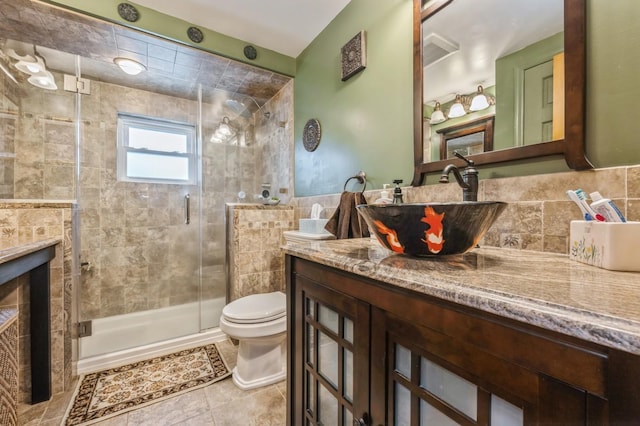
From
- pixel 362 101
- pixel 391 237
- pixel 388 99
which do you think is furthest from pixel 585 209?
pixel 362 101

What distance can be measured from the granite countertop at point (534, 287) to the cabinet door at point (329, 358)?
14 centimetres

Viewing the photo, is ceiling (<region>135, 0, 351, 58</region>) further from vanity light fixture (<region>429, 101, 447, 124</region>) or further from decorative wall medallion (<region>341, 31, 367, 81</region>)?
vanity light fixture (<region>429, 101, 447, 124</region>)

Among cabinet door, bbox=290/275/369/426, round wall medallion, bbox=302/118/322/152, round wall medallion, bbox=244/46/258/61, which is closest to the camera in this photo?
cabinet door, bbox=290/275/369/426

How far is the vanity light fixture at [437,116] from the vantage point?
1.20 m

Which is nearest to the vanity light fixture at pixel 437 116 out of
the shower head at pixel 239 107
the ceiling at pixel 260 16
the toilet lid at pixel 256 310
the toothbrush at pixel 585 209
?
the toothbrush at pixel 585 209

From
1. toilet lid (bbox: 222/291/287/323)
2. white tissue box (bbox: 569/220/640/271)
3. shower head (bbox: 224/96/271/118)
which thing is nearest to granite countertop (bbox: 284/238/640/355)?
white tissue box (bbox: 569/220/640/271)

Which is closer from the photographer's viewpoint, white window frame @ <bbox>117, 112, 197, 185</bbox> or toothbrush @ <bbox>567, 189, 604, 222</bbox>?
toothbrush @ <bbox>567, 189, 604, 222</bbox>

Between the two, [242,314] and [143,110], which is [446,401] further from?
[143,110]

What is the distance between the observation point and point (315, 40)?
213 centimetres

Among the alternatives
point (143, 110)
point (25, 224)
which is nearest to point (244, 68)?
point (143, 110)

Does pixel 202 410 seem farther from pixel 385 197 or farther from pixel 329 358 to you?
pixel 385 197

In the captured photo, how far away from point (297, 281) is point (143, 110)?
263 cm

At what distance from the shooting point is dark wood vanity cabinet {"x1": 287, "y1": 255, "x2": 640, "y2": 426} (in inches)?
13.0

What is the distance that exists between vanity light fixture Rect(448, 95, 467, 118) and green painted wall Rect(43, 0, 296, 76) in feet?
5.56
